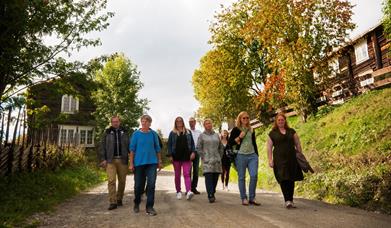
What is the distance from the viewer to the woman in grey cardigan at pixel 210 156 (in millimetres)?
8625

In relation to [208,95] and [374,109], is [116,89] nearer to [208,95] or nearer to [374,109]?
[208,95]

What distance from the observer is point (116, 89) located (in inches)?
1507

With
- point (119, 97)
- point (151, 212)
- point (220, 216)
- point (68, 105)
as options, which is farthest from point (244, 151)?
point (68, 105)

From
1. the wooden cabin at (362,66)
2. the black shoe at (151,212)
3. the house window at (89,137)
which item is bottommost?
the black shoe at (151,212)

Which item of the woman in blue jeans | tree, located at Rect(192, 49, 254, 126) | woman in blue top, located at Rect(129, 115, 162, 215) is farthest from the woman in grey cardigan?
tree, located at Rect(192, 49, 254, 126)

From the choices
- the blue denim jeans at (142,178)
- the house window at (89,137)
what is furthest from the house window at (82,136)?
the blue denim jeans at (142,178)

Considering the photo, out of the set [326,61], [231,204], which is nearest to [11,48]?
[231,204]

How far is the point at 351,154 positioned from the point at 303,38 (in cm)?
879

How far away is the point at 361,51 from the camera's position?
27562 millimetres

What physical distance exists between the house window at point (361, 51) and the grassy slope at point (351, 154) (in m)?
9.87

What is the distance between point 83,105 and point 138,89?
6704 mm

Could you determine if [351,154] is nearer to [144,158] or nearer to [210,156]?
[210,156]

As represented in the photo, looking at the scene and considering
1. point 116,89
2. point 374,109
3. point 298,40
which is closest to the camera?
point 374,109

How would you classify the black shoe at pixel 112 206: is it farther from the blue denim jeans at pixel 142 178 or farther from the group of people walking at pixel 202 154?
the blue denim jeans at pixel 142 178
